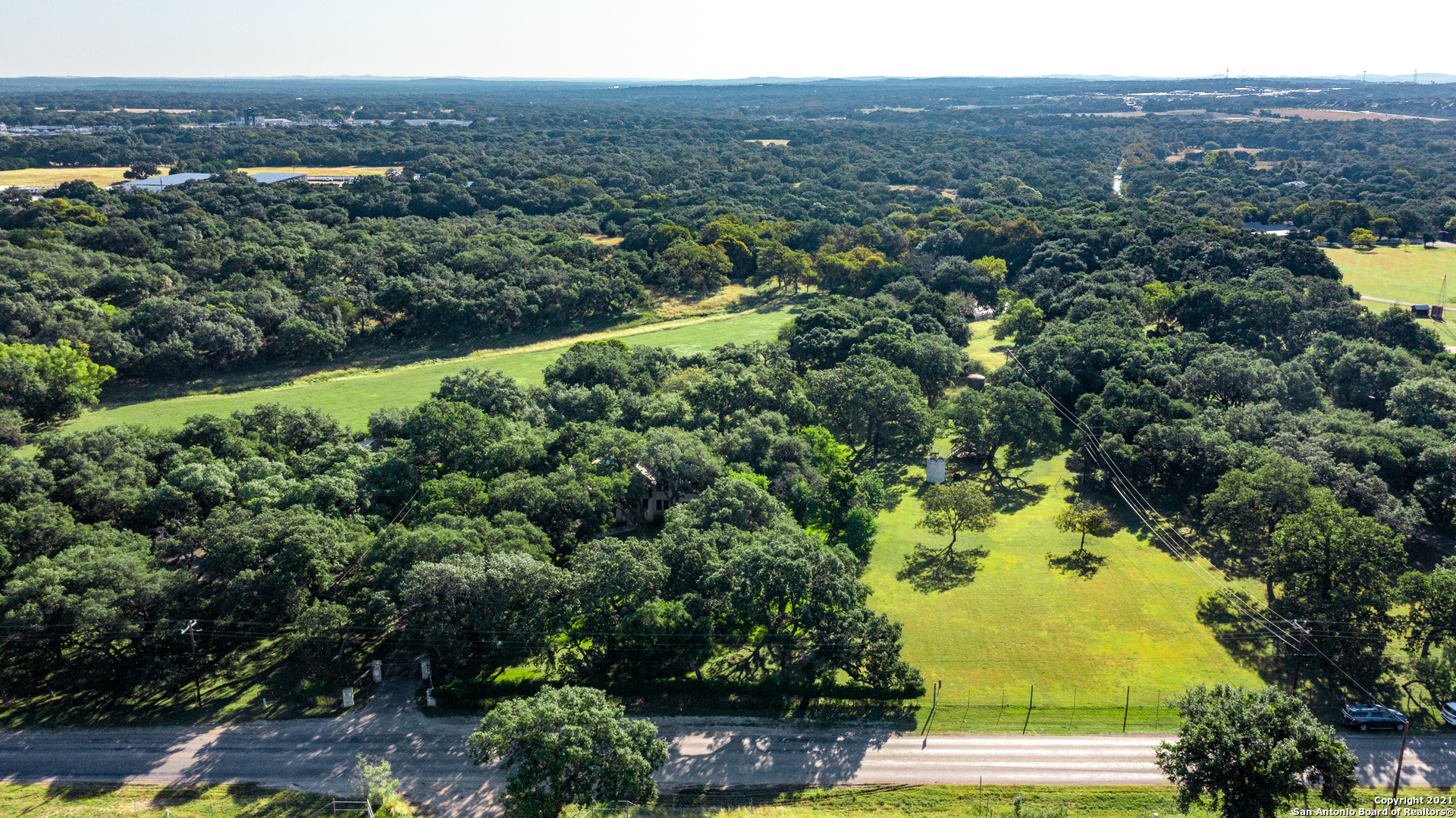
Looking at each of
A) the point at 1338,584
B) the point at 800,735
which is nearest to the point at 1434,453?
the point at 1338,584

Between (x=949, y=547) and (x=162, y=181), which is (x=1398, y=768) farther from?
(x=162, y=181)

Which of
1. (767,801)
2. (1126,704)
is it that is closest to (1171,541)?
(1126,704)

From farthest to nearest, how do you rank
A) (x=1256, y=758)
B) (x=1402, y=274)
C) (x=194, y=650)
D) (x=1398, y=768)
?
1. (x=1402, y=274)
2. (x=194, y=650)
3. (x=1398, y=768)
4. (x=1256, y=758)

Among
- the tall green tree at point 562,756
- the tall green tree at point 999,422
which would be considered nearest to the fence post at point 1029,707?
the tall green tree at point 562,756

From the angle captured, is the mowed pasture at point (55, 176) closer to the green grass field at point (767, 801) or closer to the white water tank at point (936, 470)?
the green grass field at point (767, 801)

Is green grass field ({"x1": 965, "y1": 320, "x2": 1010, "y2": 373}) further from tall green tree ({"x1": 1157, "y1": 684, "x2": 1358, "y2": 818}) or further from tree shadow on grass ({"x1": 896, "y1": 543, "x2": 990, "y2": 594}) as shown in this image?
tall green tree ({"x1": 1157, "y1": 684, "x2": 1358, "y2": 818})

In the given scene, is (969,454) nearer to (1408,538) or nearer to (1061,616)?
(1061,616)

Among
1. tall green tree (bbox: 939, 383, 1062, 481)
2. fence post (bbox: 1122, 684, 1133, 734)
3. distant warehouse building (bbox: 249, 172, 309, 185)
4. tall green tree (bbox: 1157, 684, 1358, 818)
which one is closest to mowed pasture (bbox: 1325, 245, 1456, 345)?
tall green tree (bbox: 939, 383, 1062, 481)
